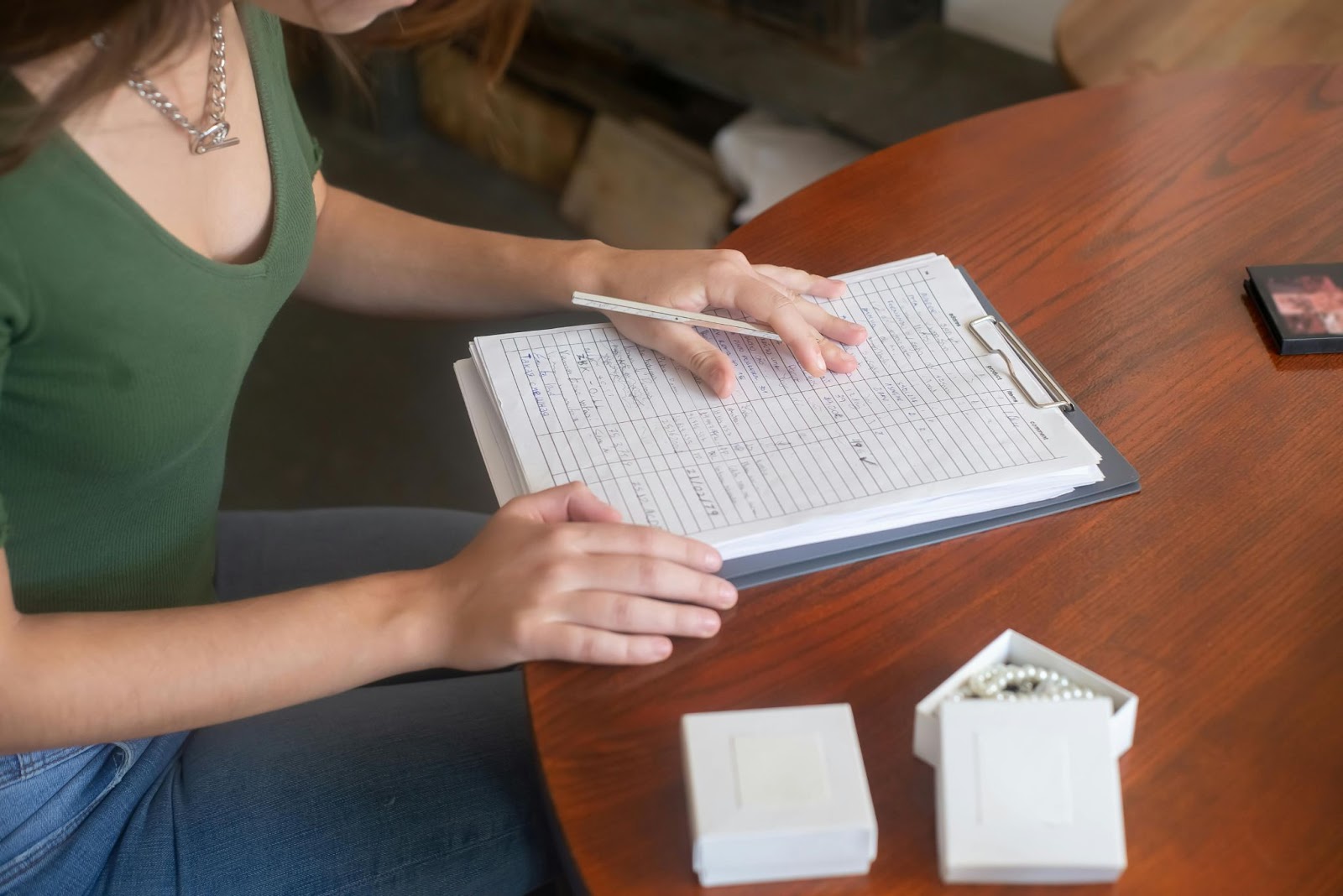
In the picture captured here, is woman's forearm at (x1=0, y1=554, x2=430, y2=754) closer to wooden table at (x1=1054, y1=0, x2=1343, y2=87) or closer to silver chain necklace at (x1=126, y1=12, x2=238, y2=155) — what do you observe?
silver chain necklace at (x1=126, y1=12, x2=238, y2=155)

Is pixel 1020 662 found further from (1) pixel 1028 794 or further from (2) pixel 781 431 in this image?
(2) pixel 781 431

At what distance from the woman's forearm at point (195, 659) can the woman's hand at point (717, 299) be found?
0.75ft

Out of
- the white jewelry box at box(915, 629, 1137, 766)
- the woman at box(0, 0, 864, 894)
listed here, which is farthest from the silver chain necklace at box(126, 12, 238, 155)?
the white jewelry box at box(915, 629, 1137, 766)

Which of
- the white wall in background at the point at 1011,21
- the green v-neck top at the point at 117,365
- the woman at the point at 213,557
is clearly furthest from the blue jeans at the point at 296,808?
the white wall in background at the point at 1011,21

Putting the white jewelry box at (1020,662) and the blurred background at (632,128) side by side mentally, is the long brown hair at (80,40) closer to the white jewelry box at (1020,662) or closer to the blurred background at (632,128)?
the white jewelry box at (1020,662)

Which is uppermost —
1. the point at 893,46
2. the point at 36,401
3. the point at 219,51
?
the point at 219,51

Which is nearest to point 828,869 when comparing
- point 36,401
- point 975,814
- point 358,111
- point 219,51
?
point 975,814

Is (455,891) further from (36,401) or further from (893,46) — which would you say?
(893,46)

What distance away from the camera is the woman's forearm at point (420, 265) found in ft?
2.97

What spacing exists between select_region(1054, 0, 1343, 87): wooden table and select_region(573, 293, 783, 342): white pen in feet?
2.77

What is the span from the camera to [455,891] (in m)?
0.75

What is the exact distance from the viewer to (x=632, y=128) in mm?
2312

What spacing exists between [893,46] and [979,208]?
1263mm

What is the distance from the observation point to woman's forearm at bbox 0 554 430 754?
24.9 inches
